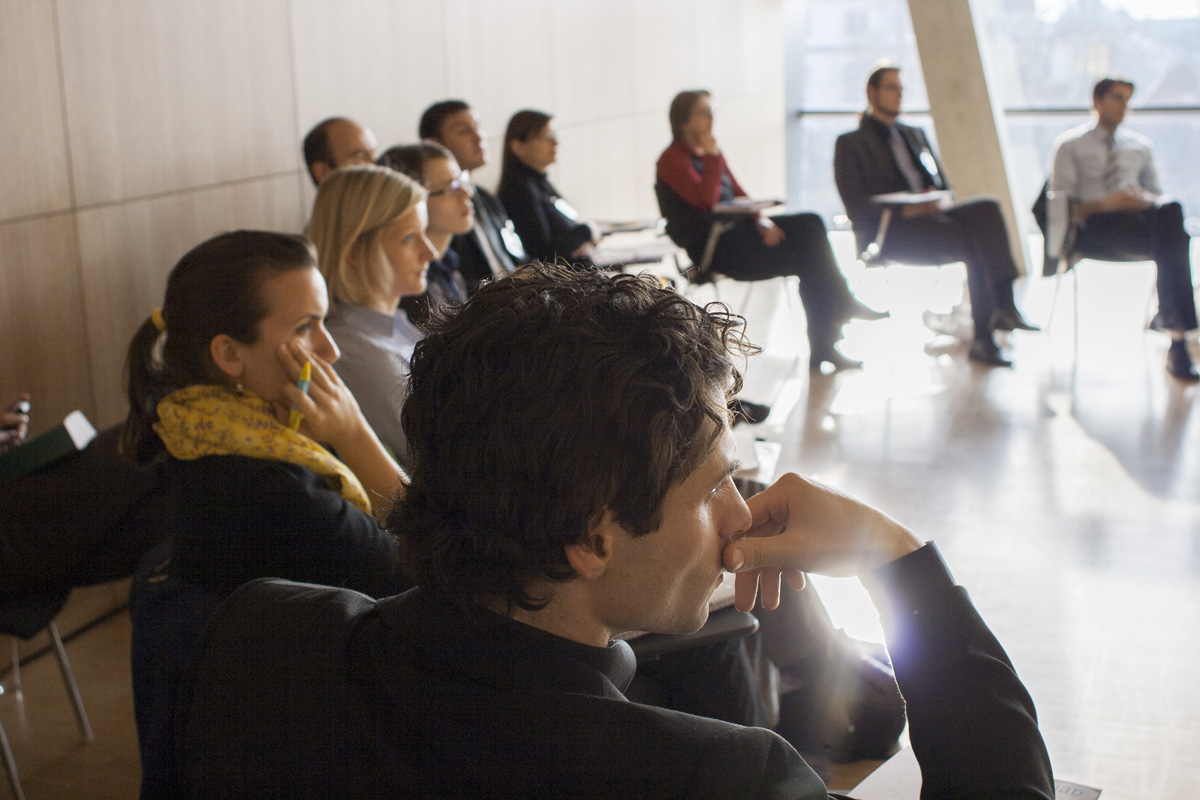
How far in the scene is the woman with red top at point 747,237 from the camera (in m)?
5.39

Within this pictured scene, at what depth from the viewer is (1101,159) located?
18.6 feet

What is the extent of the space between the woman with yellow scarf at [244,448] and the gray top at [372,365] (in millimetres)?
310

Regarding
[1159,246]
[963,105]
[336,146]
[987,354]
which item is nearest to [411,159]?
[336,146]

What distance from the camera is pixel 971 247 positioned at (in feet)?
18.4

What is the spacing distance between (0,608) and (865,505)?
1685 mm

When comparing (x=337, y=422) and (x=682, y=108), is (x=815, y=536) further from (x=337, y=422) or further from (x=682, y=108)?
(x=682, y=108)

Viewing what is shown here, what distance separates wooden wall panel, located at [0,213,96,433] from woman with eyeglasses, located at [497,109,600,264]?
2.10 meters

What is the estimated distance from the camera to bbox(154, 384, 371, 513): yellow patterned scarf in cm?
171

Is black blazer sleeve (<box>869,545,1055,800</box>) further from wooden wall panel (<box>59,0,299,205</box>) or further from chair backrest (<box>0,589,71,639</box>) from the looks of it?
wooden wall panel (<box>59,0,299,205</box>)

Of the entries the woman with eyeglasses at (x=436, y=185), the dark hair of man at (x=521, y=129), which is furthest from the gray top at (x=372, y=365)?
the dark hair of man at (x=521, y=129)

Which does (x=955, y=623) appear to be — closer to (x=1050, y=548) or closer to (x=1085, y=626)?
(x=1085, y=626)

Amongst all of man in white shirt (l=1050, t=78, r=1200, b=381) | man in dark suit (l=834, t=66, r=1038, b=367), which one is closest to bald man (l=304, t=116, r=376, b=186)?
man in dark suit (l=834, t=66, r=1038, b=367)

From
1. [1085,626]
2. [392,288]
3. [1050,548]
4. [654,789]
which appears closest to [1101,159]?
[1050,548]

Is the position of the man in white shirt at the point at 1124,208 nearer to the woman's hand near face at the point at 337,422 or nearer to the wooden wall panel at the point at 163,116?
the wooden wall panel at the point at 163,116
